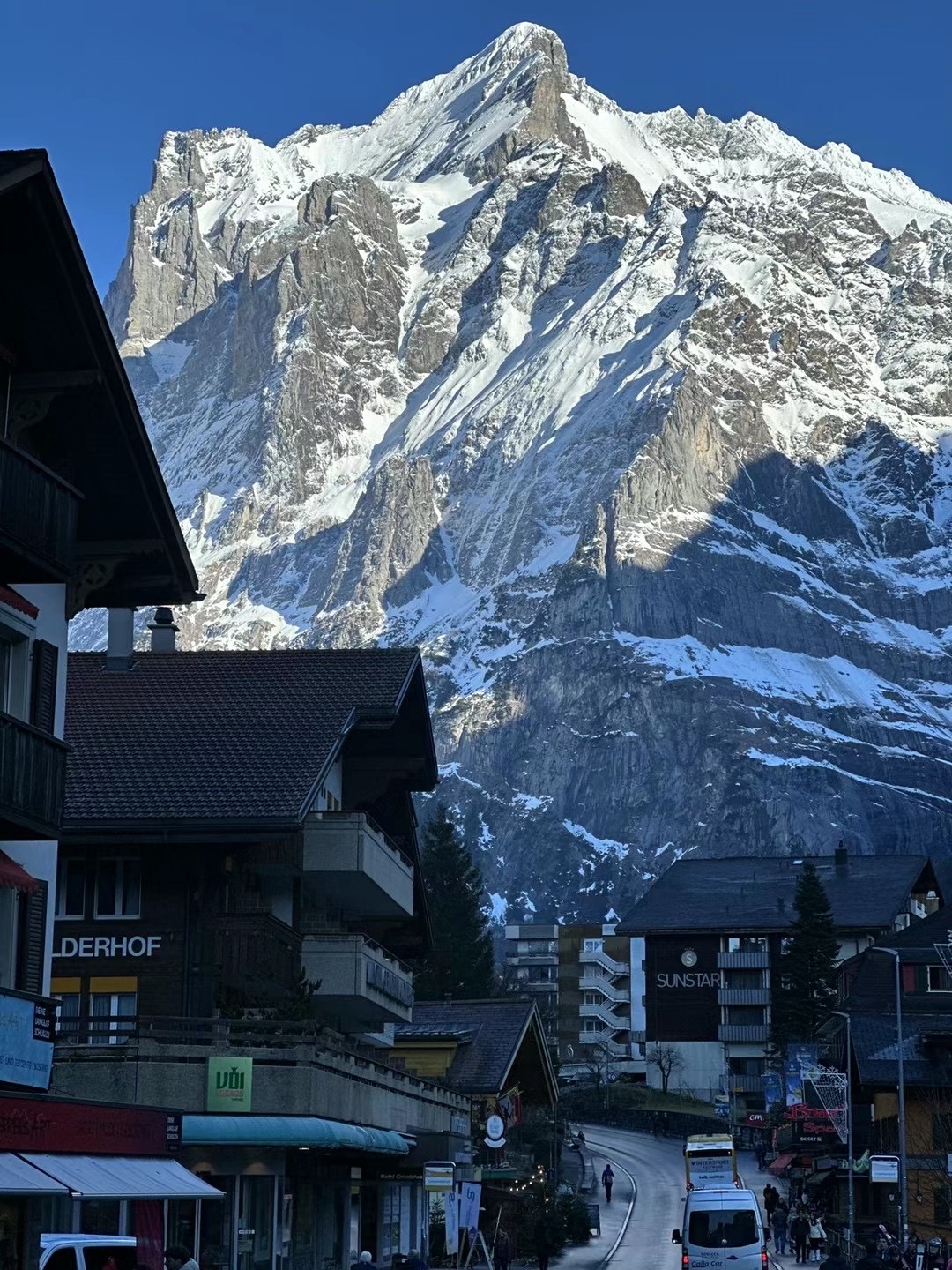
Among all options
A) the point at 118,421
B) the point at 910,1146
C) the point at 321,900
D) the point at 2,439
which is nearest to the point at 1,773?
the point at 2,439

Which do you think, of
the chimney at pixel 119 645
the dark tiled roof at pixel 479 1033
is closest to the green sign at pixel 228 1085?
the chimney at pixel 119 645

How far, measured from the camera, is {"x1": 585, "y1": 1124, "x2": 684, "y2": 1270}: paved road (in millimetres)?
52666

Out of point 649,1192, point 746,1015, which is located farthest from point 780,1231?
point 746,1015

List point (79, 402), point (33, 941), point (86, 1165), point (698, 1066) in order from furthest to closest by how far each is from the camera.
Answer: point (698, 1066) < point (79, 402) < point (33, 941) < point (86, 1165)

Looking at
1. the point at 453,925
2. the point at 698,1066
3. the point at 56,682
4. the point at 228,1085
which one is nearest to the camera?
the point at 56,682

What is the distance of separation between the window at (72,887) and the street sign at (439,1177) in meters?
7.96

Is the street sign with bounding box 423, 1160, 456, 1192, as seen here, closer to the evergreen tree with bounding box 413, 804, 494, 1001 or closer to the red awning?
the red awning

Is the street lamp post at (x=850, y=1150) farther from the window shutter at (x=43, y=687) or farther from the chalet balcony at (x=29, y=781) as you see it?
the chalet balcony at (x=29, y=781)

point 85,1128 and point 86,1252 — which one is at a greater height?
point 85,1128

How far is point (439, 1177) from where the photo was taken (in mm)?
38750

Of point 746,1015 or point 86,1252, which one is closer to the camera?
point 86,1252

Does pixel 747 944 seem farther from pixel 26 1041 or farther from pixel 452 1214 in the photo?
pixel 26 1041

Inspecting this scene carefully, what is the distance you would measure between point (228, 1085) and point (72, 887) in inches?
224

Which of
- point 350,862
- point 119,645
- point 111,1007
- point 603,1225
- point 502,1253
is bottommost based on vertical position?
point 502,1253
